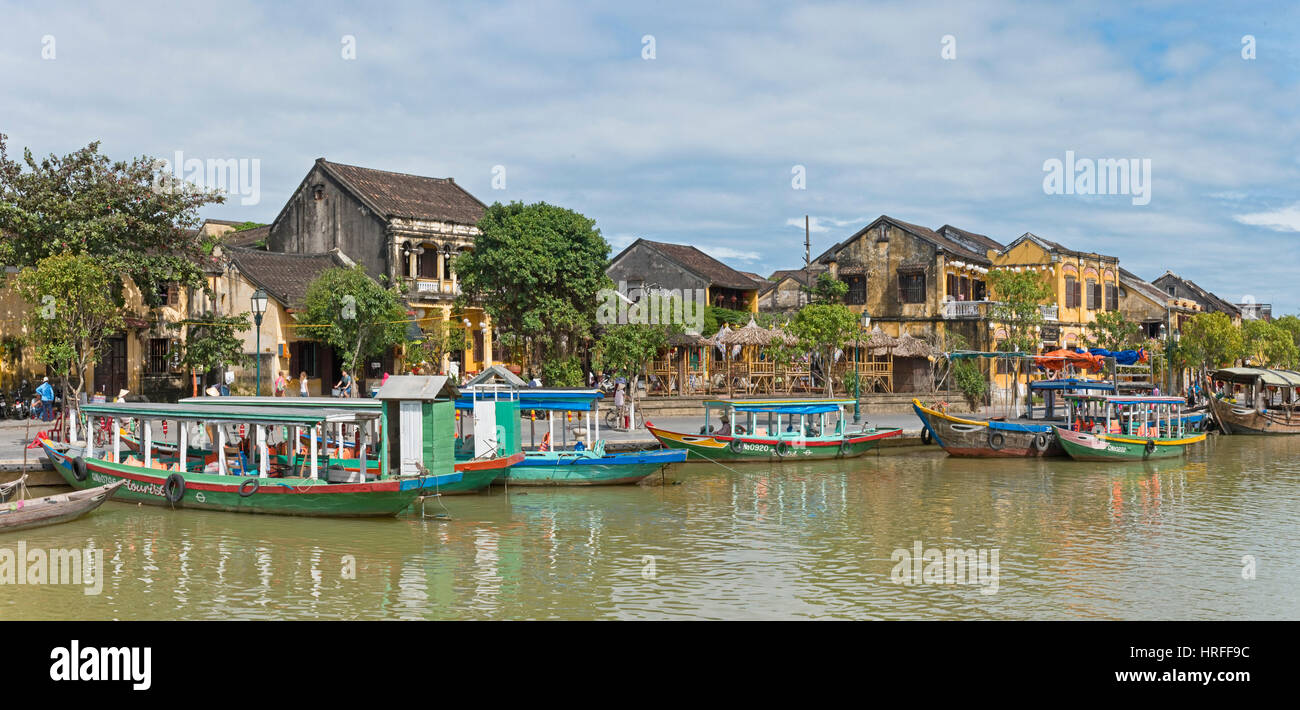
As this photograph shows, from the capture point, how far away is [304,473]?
19.4m

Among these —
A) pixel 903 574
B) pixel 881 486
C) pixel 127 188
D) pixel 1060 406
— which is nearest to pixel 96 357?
pixel 127 188

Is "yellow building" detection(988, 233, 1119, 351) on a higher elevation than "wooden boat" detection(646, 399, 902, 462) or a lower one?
higher

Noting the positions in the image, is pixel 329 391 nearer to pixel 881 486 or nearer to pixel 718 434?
pixel 718 434

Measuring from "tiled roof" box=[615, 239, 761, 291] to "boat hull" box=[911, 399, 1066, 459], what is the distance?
2007cm

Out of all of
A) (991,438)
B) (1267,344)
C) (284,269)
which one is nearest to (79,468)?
(284,269)

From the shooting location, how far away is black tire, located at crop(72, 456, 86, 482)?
20.3 meters

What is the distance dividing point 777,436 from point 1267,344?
40.7 metres

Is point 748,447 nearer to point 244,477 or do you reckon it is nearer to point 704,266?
point 244,477

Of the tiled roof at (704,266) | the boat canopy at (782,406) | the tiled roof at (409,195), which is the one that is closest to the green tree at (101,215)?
the tiled roof at (409,195)

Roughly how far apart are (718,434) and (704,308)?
66.0 ft

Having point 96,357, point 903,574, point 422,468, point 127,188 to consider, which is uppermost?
point 127,188

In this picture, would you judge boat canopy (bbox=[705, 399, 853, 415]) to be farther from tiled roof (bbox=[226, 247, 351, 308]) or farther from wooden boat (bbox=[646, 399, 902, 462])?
tiled roof (bbox=[226, 247, 351, 308])

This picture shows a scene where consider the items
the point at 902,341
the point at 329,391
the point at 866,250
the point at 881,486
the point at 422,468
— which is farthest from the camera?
the point at 866,250

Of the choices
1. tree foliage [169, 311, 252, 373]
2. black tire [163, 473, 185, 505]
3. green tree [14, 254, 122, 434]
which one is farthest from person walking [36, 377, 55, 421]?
black tire [163, 473, 185, 505]
